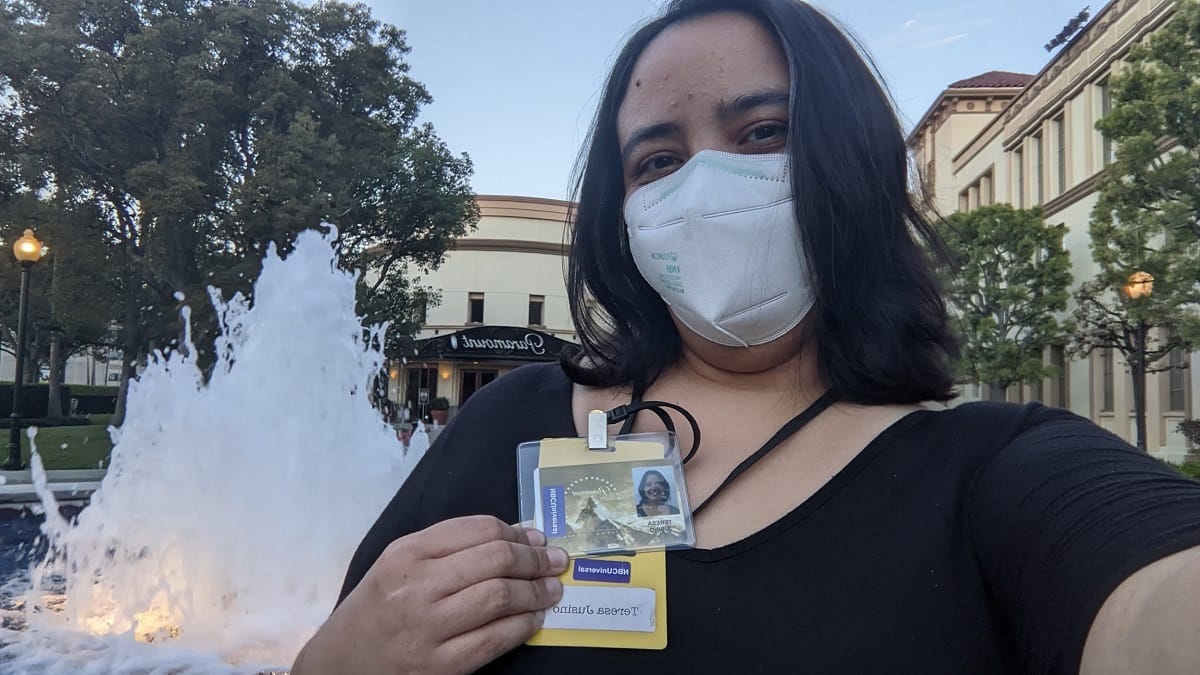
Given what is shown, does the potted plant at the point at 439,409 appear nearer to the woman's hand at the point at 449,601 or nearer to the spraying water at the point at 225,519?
the spraying water at the point at 225,519

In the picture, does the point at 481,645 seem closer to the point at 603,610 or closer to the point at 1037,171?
the point at 603,610

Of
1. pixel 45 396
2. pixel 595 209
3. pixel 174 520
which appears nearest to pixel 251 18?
pixel 174 520

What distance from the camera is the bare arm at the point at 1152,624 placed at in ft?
2.18

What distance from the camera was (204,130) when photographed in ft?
52.0

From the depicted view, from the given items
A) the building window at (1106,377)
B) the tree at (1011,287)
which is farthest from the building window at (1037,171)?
the building window at (1106,377)

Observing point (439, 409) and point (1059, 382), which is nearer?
point (1059, 382)

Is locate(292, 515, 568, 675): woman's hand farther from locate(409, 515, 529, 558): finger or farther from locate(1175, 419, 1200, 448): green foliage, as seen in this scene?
locate(1175, 419, 1200, 448): green foliage

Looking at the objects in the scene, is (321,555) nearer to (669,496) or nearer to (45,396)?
(669,496)

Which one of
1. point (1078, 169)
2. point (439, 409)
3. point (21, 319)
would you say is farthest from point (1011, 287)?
point (21, 319)

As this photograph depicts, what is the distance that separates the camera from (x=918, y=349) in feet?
3.82

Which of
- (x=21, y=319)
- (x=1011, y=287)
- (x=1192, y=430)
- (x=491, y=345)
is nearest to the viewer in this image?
(x=21, y=319)

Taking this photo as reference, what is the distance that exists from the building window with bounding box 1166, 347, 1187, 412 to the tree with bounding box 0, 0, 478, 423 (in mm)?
17885

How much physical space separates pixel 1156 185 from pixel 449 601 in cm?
1499

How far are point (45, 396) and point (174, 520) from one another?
97.5ft
